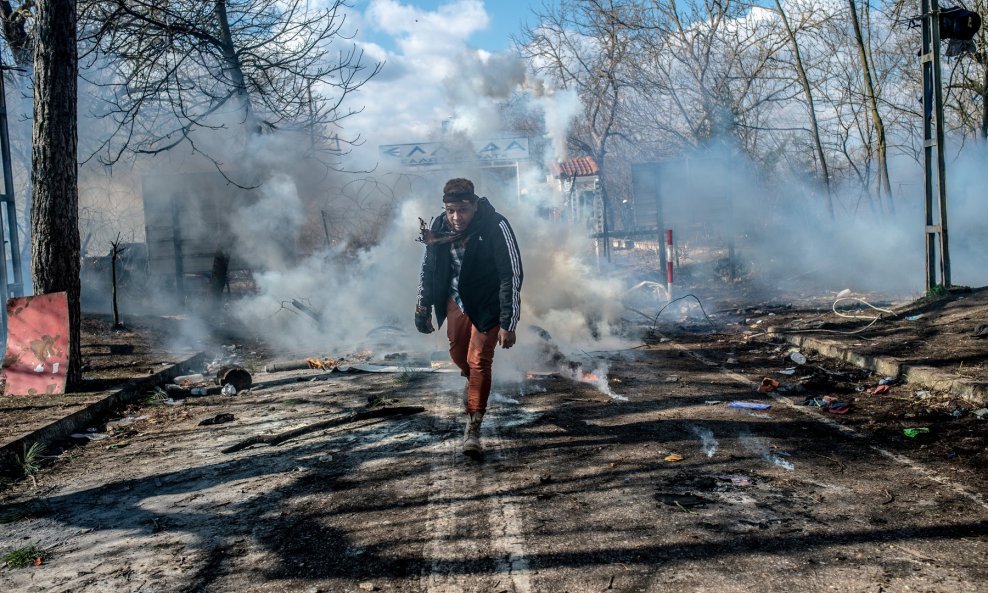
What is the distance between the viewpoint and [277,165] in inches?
535

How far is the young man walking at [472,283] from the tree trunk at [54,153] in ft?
15.2

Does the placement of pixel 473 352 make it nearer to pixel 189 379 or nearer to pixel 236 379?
pixel 236 379

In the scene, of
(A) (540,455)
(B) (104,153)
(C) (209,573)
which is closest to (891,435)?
(A) (540,455)

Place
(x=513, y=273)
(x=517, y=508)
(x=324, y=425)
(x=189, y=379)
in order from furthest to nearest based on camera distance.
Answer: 1. (x=189, y=379)
2. (x=324, y=425)
3. (x=513, y=273)
4. (x=517, y=508)

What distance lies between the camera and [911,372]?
6.60m

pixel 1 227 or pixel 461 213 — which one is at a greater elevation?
pixel 1 227

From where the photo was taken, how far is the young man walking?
483 cm

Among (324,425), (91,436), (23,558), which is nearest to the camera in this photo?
(23,558)

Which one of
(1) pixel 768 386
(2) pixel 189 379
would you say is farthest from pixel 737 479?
(2) pixel 189 379

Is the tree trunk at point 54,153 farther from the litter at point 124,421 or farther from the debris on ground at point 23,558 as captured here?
the debris on ground at point 23,558

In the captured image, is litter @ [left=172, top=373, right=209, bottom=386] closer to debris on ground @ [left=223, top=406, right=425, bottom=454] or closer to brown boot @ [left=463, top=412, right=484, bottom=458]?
debris on ground @ [left=223, top=406, right=425, bottom=454]

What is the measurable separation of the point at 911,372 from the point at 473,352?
4356mm

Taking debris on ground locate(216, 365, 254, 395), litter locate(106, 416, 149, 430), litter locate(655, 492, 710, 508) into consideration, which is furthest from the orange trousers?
debris on ground locate(216, 365, 254, 395)

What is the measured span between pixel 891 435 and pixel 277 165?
38.1ft
